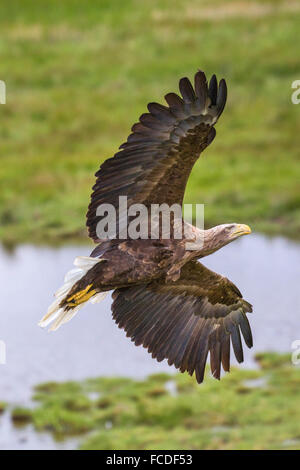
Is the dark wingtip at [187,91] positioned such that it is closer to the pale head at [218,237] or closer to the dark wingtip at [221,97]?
the dark wingtip at [221,97]

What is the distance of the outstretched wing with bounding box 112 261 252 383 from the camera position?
11906 mm

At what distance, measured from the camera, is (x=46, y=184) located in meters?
32.2

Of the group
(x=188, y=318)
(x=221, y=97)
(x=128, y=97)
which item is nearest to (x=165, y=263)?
(x=188, y=318)

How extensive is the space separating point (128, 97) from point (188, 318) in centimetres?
2659

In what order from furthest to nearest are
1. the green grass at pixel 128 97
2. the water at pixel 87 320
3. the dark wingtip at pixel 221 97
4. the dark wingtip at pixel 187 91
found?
the green grass at pixel 128 97 < the water at pixel 87 320 < the dark wingtip at pixel 221 97 < the dark wingtip at pixel 187 91

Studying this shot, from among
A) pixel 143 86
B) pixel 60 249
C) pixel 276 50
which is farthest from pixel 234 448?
pixel 276 50

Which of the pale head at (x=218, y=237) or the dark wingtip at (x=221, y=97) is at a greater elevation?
the dark wingtip at (x=221, y=97)

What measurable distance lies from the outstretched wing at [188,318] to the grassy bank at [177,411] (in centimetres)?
628

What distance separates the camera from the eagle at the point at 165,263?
10.6 metres

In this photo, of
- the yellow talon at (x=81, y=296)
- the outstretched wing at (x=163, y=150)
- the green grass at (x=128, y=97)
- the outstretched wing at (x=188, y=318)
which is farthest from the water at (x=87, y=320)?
the outstretched wing at (x=163, y=150)

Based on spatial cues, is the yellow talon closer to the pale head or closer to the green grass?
the pale head

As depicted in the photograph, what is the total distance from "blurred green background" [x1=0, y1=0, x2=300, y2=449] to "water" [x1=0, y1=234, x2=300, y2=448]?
54 centimetres

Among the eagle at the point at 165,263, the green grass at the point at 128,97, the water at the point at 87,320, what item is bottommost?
the eagle at the point at 165,263

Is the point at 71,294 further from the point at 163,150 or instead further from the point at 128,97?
the point at 128,97
